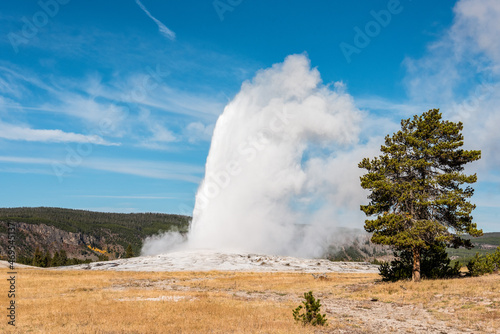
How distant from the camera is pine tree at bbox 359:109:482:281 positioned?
90.1ft

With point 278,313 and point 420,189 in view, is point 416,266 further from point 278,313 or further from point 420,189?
point 278,313

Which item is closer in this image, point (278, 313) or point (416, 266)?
point (278, 313)

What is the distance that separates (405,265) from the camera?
3194 cm

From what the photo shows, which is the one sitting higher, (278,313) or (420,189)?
(420,189)

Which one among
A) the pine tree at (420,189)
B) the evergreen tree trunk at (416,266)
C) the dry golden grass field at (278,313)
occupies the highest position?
the pine tree at (420,189)

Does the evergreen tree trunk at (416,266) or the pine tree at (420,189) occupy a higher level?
the pine tree at (420,189)

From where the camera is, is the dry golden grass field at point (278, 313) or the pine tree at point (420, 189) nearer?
the dry golden grass field at point (278, 313)

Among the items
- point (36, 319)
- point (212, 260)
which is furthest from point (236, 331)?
point (212, 260)

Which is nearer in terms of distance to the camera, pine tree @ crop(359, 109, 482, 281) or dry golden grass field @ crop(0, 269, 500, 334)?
dry golden grass field @ crop(0, 269, 500, 334)

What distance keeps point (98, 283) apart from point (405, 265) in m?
31.7

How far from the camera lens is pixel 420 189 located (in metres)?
28.4

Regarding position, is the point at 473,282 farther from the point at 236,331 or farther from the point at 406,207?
the point at 236,331

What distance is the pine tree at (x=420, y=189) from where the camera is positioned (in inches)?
1081

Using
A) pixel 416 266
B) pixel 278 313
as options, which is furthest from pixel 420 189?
pixel 278 313
